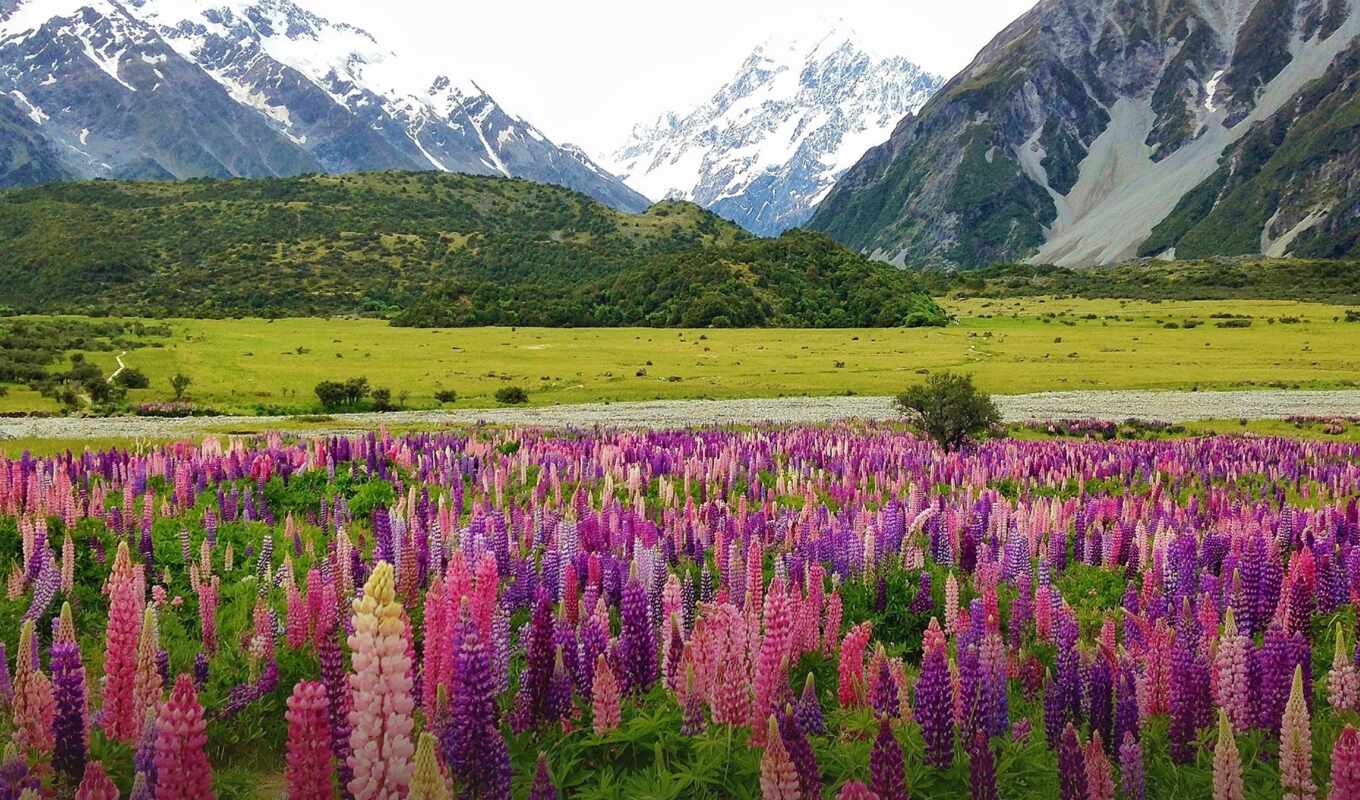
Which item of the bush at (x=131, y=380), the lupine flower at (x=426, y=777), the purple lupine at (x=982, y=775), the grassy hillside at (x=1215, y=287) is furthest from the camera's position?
the grassy hillside at (x=1215, y=287)

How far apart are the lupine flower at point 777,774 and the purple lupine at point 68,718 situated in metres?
3.00

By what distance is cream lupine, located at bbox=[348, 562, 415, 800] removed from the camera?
3.02m

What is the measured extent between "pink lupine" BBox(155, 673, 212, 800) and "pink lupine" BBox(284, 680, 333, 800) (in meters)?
0.28

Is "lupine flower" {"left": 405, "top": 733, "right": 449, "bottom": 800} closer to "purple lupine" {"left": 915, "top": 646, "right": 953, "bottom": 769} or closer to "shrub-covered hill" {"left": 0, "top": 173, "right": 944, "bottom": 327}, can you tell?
"purple lupine" {"left": 915, "top": 646, "right": 953, "bottom": 769}

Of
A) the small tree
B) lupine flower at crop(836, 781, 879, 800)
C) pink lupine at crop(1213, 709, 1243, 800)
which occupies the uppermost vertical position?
lupine flower at crop(836, 781, 879, 800)

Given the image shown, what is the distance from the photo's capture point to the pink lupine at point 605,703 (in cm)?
471

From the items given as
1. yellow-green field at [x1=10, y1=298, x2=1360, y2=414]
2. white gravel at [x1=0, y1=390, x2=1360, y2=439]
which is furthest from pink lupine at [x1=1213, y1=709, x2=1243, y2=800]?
yellow-green field at [x1=10, y1=298, x2=1360, y2=414]

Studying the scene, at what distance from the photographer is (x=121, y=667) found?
4.57m

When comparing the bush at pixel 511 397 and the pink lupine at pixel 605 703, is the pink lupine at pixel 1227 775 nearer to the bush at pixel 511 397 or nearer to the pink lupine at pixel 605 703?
the pink lupine at pixel 605 703

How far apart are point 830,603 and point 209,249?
20871 centimetres

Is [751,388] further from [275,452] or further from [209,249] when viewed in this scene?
[209,249]

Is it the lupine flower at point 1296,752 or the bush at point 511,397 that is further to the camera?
the bush at point 511,397

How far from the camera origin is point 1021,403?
43375 millimetres

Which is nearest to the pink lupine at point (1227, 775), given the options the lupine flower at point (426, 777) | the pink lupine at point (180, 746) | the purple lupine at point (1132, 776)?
the purple lupine at point (1132, 776)
